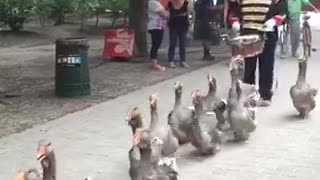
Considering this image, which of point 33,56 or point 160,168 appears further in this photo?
A: point 33,56

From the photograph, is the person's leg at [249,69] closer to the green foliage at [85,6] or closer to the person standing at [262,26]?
the person standing at [262,26]

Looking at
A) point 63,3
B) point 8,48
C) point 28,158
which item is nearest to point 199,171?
point 28,158

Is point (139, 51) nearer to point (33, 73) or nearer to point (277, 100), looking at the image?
point (33, 73)

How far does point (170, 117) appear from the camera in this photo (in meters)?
6.94

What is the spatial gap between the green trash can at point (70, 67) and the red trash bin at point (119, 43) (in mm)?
4220

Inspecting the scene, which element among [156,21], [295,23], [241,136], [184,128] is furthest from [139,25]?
[184,128]

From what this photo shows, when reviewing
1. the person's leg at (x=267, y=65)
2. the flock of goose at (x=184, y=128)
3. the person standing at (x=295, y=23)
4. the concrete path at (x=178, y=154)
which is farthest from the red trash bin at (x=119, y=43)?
the flock of goose at (x=184, y=128)

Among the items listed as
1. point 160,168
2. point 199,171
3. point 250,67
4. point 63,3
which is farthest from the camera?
point 63,3

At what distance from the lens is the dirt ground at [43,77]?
32.1ft

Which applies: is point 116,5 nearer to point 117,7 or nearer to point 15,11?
point 117,7

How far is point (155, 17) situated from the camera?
13.6 meters

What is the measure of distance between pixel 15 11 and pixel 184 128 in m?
14.5

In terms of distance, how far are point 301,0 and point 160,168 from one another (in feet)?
32.4

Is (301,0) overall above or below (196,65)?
above
